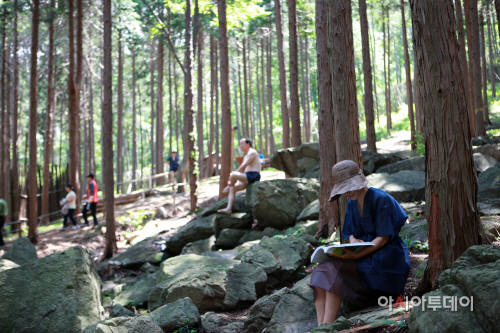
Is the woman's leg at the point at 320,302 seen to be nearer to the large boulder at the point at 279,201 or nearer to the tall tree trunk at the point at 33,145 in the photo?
the large boulder at the point at 279,201

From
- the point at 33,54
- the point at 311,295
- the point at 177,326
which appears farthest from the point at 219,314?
the point at 33,54

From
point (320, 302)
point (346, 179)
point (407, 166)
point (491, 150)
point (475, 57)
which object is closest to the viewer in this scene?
point (320, 302)

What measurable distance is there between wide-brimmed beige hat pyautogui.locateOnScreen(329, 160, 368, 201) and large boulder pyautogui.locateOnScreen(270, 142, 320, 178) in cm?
835

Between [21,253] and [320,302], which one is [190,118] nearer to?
[21,253]

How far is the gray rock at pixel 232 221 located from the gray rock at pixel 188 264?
283cm

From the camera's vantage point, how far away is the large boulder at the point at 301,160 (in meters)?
12.3

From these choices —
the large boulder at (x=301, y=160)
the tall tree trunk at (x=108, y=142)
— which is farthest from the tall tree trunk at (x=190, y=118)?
the tall tree trunk at (x=108, y=142)

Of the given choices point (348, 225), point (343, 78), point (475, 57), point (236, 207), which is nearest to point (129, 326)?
point (348, 225)

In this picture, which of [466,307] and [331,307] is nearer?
[466,307]

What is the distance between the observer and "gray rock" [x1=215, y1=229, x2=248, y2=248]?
957cm

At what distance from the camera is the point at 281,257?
6062mm

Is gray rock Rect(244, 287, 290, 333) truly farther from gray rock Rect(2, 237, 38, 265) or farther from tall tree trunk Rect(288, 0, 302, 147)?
tall tree trunk Rect(288, 0, 302, 147)

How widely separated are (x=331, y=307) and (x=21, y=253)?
347 inches

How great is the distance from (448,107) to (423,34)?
0.63 meters
